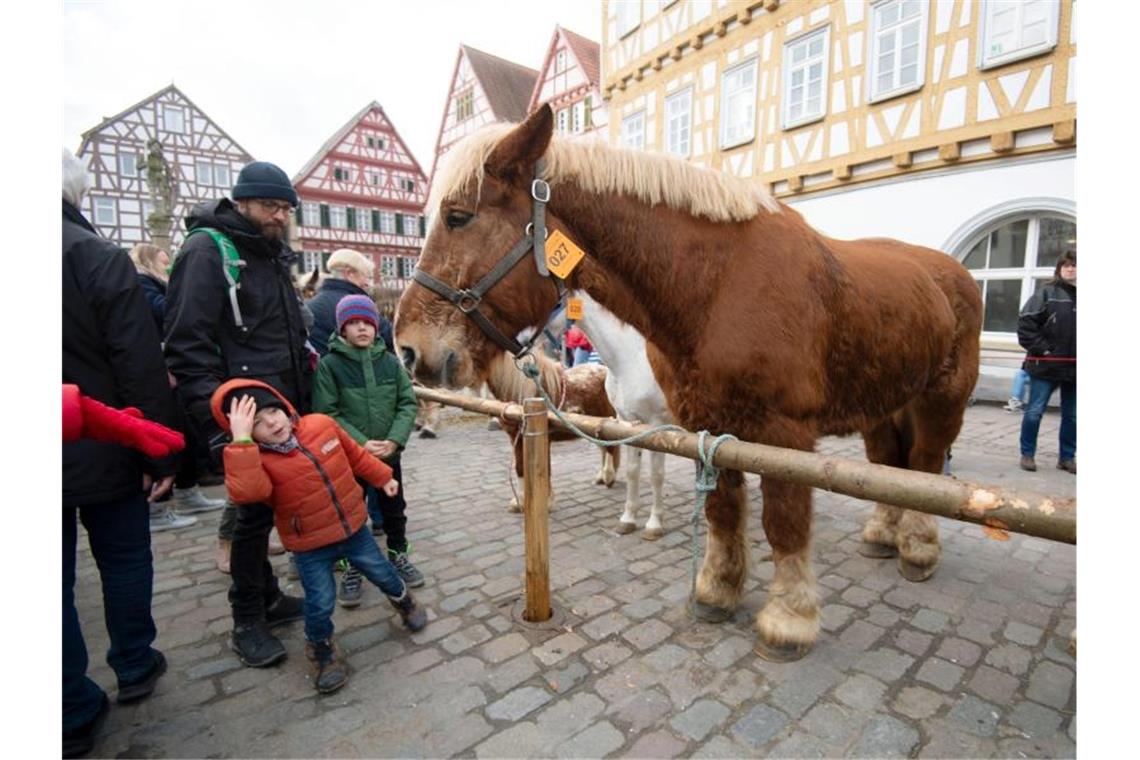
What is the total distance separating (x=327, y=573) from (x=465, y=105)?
26.0m

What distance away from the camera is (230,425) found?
208 cm

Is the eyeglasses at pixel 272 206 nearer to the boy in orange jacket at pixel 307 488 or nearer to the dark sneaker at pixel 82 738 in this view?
the boy in orange jacket at pixel 307 488

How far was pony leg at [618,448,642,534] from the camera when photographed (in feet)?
13.2

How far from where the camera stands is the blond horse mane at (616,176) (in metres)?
1.98

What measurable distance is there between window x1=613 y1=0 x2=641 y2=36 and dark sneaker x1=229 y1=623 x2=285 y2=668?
15117mm

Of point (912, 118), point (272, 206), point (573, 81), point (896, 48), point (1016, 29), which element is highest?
point (573, 81)

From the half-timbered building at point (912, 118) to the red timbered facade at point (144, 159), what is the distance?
976 inches

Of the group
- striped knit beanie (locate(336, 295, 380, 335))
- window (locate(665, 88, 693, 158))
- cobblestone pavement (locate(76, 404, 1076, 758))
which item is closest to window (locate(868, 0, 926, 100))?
window (locate(665, 88, 693, 158))

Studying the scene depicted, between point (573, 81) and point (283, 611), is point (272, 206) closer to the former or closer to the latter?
point (283, 611)

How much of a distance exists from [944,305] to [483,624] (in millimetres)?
3020

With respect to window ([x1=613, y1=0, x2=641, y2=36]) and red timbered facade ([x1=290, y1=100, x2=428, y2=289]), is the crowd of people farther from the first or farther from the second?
red timbered facade ([x1=290, y1=100, x2=428, y2=289])

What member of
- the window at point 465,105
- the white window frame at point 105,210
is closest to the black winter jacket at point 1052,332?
the window at point 465,105

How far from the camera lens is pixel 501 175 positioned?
198 cm

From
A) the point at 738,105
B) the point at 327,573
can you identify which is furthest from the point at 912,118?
the point at 327,573
